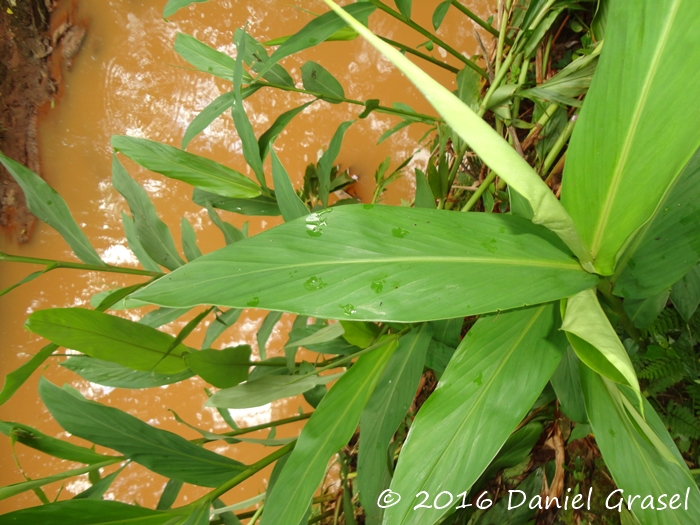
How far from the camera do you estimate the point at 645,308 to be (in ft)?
1.53

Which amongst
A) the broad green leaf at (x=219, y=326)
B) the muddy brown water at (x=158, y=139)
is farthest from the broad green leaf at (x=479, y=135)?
the muddy brown water at (x=158, y=139)

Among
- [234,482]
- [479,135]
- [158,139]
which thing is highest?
[158,139]

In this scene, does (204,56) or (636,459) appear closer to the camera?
(636,459)

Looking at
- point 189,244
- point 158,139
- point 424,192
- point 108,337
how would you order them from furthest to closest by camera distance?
point 158,139, point 189,244, point 424,192, point 108,337

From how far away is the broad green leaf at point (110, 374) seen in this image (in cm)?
56

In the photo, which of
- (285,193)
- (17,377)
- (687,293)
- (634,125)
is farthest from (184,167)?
(687,293)

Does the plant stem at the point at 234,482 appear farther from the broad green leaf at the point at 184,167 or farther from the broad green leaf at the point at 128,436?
the broad green leaf at the point at 184,167

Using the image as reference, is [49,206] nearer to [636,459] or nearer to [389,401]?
[389,401]

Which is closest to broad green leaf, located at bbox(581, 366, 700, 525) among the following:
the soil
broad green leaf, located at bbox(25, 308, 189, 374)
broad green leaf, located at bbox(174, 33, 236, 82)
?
broad green leaf, located at bbox(25, 308, 189, 374)

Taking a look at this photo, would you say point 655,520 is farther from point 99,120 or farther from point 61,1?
point 61,1

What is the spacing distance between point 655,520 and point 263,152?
605 millimetres

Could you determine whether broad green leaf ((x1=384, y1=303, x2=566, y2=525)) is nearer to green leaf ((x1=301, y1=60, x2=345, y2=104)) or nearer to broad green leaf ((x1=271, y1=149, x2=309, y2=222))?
broad green leaf ((x1=271, y1=149, x2=309, y2=222))

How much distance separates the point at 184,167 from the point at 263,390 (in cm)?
32

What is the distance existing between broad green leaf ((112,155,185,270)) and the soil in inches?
42.9
